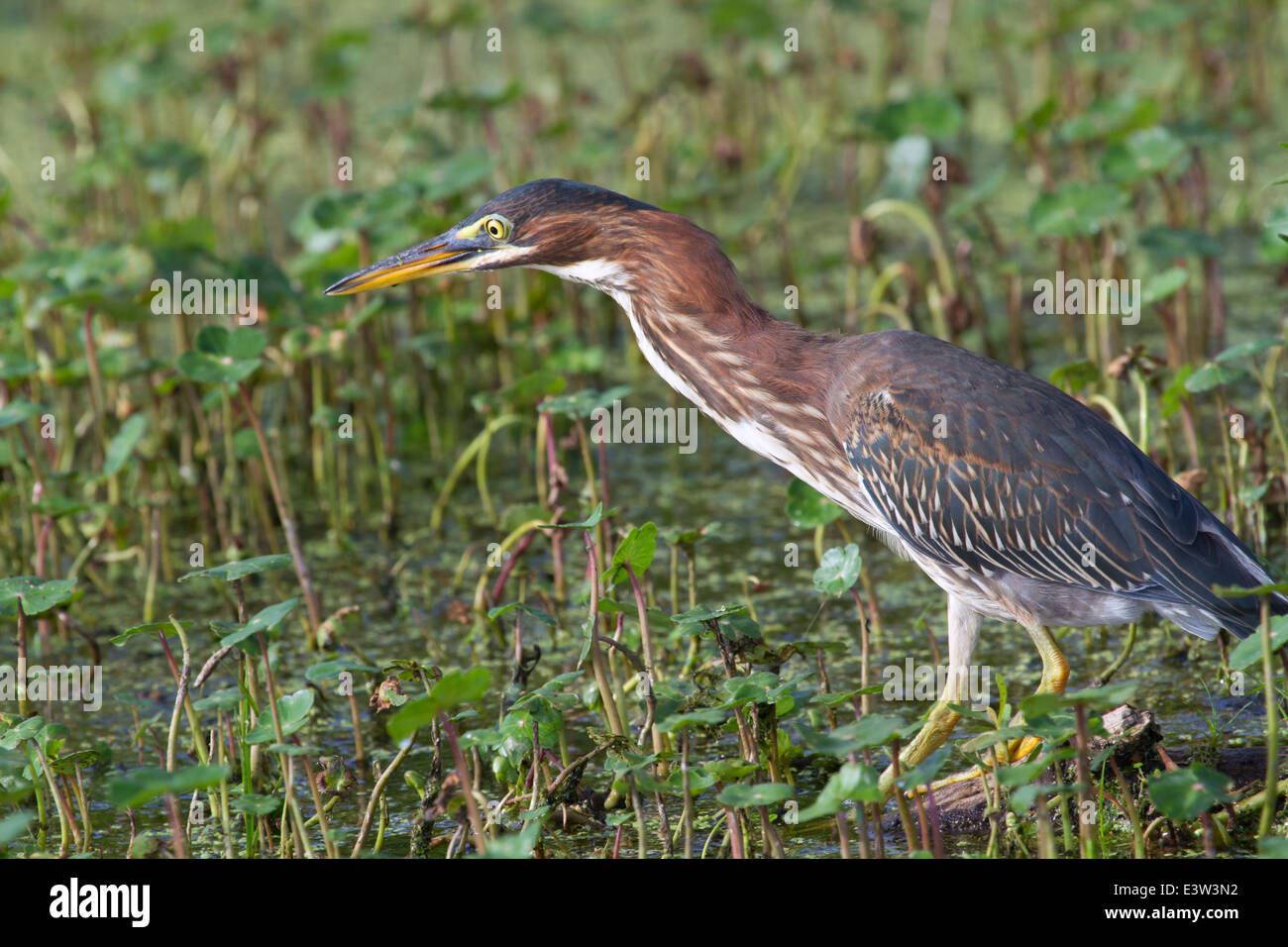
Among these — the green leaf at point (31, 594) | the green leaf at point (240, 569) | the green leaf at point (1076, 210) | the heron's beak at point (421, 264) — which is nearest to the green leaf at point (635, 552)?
the green leaf at point (240, 569)

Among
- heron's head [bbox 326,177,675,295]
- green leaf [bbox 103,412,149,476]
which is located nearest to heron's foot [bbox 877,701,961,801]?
heron's head [bbox 326,177,675,295]

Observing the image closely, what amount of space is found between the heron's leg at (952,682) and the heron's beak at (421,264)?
1.78 m

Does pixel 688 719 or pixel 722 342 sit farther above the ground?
pixel 722 342

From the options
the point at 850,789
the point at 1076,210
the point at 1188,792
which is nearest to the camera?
the point at 850,789

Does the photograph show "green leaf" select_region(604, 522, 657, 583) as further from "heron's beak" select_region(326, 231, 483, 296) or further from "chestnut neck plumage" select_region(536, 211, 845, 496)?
"heron's beak" select_region(326, 231, 483, 296)

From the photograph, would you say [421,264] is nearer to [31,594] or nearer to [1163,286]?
[31,594]

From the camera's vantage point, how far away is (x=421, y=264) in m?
5.01

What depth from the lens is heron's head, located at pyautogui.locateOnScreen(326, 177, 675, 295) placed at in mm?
4750

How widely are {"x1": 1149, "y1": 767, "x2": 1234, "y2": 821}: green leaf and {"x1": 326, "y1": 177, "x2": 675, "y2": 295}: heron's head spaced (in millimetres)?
2026

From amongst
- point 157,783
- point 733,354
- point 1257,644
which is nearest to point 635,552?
point 733,354

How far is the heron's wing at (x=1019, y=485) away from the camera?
4.43 metres

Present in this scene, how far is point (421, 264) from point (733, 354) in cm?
102

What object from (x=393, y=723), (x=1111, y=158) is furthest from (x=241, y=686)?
(x=1111, y=158)
